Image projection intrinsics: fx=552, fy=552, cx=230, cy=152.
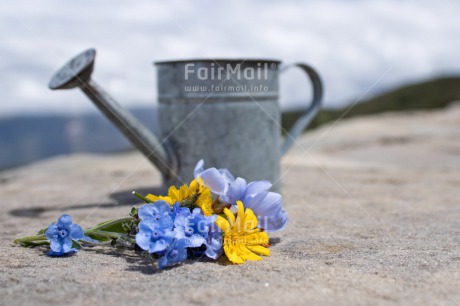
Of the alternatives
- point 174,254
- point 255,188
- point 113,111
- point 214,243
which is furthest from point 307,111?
point 174,254

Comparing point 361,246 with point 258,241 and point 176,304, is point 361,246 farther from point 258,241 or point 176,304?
point 176,304

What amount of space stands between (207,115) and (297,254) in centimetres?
105

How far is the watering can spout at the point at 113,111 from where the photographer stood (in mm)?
2479

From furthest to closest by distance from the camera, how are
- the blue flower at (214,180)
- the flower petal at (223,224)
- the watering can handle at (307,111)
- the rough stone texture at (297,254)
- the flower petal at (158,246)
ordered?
the watering can handle at (307,111) → the blue flower at (214,180) → the flower petal at (223,224) → the flower petal at (158,246) → the rough stone texture at (297,254)

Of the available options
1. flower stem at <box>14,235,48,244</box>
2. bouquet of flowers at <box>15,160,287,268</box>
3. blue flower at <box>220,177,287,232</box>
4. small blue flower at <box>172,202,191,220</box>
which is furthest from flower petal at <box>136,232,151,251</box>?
flower stem at <box>14,235,48,244</box>

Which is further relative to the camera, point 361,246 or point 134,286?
point 361,246

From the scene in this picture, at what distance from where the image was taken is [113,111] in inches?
102

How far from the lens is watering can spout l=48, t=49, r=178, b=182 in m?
2.48

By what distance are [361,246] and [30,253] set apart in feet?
3.61

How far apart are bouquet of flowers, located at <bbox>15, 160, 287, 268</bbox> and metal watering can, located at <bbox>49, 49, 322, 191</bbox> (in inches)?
29.9

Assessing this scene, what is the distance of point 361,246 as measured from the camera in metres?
1.88

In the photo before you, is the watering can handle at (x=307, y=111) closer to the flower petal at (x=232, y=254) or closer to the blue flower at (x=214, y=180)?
the blue flower at (x=214, y=180)

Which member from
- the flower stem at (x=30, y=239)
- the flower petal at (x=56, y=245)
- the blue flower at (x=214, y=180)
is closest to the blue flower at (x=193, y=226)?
the blue flower at (x=214, y=180)

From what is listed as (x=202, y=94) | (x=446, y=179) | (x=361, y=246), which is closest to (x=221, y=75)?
(x=202, y=94)
